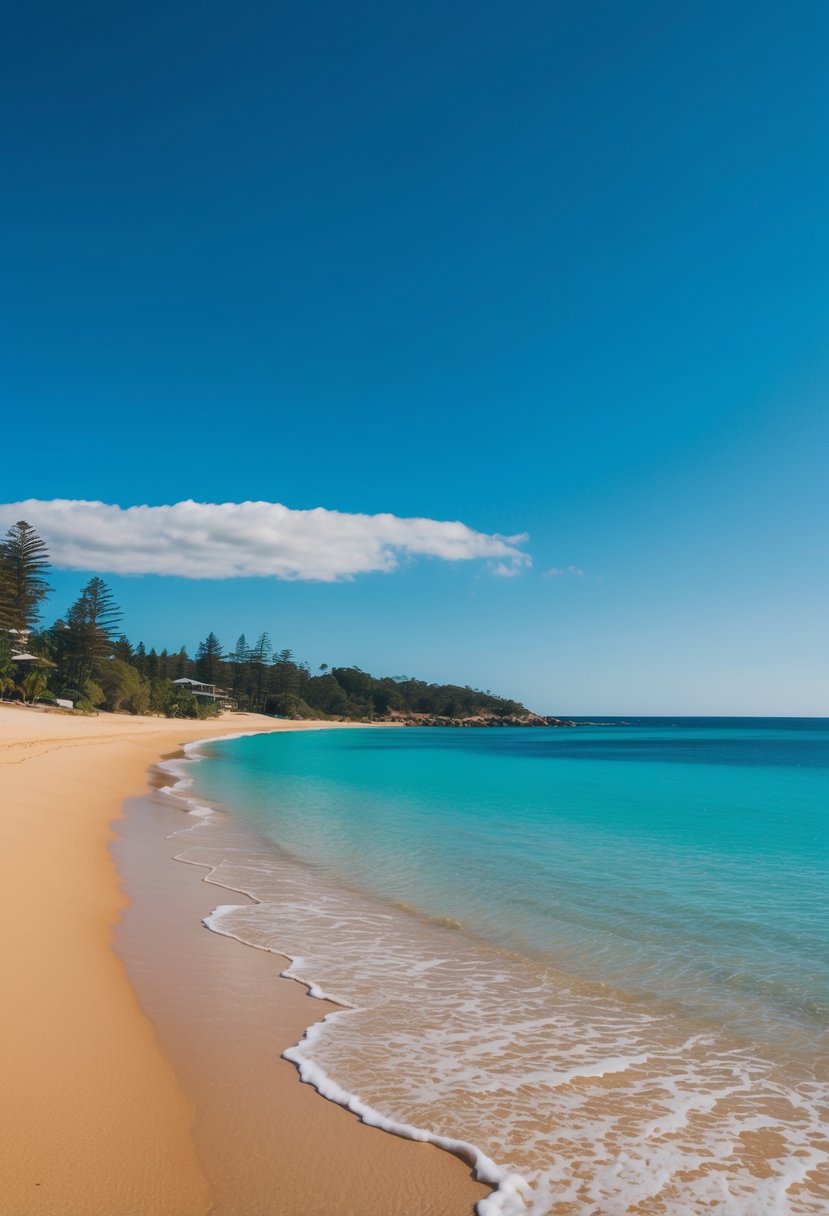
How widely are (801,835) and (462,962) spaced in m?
12.1

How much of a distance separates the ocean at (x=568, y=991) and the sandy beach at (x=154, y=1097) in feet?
0.86

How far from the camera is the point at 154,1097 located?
361cm

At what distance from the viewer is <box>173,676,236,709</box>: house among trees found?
94188mm

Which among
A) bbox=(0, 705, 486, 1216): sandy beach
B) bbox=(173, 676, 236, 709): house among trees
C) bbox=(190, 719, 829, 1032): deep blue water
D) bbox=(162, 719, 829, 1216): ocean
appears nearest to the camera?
bbox=(0, 705, 486, 1216): sandy beach

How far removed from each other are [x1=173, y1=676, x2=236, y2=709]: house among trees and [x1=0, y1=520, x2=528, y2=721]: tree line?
77 centimetres

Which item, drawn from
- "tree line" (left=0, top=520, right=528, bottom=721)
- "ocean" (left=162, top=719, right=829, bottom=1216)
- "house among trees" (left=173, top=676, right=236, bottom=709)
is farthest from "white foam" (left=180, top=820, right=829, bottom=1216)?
"house among trees" (left=173, top=676, right=236, bottom=709)

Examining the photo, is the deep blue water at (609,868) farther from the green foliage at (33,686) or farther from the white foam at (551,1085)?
the green foliage at (33,686)

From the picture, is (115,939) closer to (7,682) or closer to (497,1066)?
(497,1066)

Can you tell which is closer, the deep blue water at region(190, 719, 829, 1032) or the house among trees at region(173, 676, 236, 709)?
the deep blue water at region(190, 719, 829, 1032)

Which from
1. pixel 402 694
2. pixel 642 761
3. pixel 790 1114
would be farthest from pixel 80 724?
pixel 402 694

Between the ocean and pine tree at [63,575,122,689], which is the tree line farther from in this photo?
the ocean

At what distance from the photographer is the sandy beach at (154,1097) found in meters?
2.85

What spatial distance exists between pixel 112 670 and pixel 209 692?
1538 inches

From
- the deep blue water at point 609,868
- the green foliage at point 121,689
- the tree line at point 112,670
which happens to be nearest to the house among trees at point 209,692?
the tree line at point 112,670
